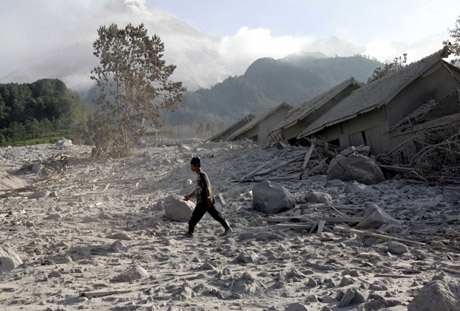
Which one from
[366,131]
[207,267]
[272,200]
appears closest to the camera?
[207,267]

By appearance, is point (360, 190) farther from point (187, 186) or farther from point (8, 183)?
point (8, 183)

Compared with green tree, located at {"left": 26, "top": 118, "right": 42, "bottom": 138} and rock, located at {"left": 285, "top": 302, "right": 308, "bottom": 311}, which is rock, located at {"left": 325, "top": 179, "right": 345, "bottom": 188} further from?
green tree, located at {"left": 26, "top": 118, "right": 42, "bottom": 138}

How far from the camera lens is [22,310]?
3.37 meters

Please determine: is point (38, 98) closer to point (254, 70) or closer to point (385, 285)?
point (385, 285)

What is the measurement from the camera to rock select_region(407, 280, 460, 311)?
9.21 ft

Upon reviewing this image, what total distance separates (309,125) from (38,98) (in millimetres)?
44521

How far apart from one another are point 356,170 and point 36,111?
49.3 meters

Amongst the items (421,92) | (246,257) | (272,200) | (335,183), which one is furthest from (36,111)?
(246,257)

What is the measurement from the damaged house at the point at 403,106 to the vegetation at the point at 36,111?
38.0 metres

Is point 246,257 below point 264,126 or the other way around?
below

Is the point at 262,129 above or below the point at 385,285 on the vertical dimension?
above

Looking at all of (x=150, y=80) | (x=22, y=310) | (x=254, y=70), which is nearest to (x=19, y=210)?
(x=22, y=310)

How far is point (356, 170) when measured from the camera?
36.2 feet

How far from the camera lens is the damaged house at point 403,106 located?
1269 centimetres
